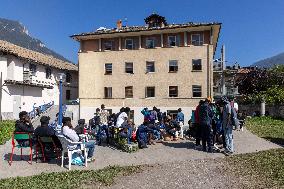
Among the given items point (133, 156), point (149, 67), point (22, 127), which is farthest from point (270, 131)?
point (149, 67)

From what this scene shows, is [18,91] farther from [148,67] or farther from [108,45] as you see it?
[148,67]

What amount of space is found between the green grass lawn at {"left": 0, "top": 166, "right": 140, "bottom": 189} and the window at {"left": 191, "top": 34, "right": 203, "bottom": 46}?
1011 inches

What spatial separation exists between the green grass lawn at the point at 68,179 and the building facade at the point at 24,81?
27.2 metres

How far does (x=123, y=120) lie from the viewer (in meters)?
14.0

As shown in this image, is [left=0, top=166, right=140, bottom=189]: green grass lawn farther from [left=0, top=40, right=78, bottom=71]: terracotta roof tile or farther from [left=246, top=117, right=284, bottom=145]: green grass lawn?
[left=0, top=40, right=78, bottom=71]: terracotta roof tile

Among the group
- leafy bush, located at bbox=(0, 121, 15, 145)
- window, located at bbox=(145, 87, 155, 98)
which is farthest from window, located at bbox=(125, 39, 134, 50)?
leafy bush, located at bbox=(0, 121, 15, 145)

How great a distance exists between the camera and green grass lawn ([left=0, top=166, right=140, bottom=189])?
7.93m

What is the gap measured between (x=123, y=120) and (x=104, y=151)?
1682 mm

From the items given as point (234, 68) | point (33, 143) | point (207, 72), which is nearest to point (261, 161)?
point (33, 143)

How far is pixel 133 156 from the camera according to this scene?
11.7 meters

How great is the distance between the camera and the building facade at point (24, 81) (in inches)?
1356

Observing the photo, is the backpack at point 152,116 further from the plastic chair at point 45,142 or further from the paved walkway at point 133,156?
the plastic chair at point 45,142

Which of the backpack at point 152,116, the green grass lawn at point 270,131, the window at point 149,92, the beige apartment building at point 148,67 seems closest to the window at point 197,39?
the beige apartment building at point 148,67

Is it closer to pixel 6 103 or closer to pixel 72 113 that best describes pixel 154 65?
pixel 72 113
